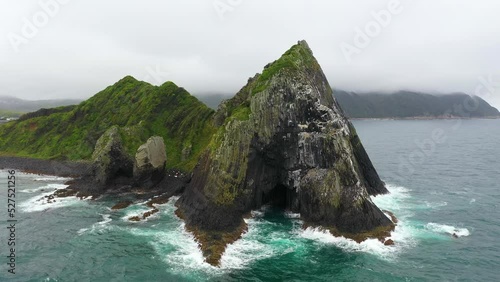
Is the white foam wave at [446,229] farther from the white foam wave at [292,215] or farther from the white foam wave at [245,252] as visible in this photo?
the white foam wave at [245,252]

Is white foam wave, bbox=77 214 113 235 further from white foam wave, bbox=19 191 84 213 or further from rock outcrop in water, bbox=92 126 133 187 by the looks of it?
rock outcrop in water, bbox=92 126 133 187

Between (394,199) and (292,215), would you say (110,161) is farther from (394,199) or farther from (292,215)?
(394,199)

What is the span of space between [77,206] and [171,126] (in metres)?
38.4

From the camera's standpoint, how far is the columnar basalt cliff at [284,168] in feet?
166

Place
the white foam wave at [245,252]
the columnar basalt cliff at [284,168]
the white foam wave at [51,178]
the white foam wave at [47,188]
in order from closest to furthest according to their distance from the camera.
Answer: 1. the white foam wave at [245,252]
2. the columnar basalt cliff at [284,168]
3. the white foam wave at [47,188]
4. the white foam wave at [51,178]

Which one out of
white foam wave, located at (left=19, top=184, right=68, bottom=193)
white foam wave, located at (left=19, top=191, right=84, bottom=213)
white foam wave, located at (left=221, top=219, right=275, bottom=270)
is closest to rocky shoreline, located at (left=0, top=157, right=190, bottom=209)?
white foam wave, located at (left=19, top=184, right=68, bottom=193)

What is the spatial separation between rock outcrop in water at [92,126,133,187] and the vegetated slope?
23.7 feet

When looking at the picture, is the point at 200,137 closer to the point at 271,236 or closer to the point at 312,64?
the point at 312,64

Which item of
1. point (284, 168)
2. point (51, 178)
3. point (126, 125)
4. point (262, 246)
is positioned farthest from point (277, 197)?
point (51, 178)

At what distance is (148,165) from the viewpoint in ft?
240

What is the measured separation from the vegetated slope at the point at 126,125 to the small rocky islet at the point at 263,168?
145 centimetres

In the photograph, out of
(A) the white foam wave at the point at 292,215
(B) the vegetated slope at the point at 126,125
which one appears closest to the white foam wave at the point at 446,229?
(A) the white foam wave at the point at 292,215

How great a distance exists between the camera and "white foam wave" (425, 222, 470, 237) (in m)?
48.8

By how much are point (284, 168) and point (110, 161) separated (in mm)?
37828
